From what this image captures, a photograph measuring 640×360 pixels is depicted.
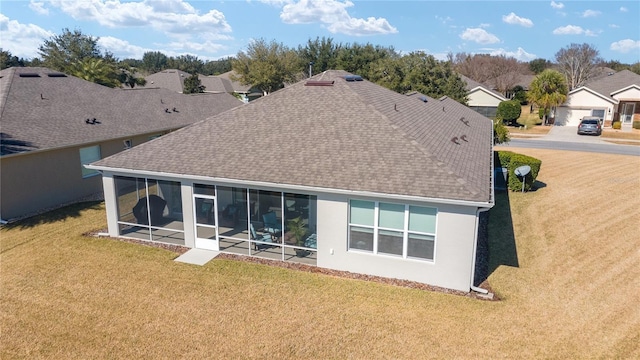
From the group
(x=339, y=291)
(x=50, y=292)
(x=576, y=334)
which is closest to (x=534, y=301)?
(x=576, y=334)

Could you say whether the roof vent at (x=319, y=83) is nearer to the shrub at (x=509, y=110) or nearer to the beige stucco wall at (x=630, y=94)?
the shrub at (x=509, y=110)

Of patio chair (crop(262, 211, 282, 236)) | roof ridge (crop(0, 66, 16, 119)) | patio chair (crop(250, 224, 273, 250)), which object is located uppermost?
roof ridge (crop(0, 66, 16, 119))

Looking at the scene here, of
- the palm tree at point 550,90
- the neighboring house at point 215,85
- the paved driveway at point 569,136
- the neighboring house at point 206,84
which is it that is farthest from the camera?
the neighboring house at point 215,85

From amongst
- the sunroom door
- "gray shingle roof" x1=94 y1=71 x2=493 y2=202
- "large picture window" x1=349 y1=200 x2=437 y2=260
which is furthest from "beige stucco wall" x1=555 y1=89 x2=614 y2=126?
the sunroom door

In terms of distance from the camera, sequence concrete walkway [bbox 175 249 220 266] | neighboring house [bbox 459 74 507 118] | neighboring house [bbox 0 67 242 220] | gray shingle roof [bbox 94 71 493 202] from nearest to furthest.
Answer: gray shingle roof [bbox 94 71 493 202] → concrete walkway [bbox 175 249 220 266] → neighboring house [bbox 0 67 242 220] → neighboring house [bbox 459 74 507 118]

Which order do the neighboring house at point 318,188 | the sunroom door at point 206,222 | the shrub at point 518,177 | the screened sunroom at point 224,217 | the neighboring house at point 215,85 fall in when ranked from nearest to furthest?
1. the neighboring house at point 318,188
2. the screened sunroom at point 224,217
3. the sunroom door at point 206,222
4. the shrub at point 518,177
5. the neighboring house at point 215,85

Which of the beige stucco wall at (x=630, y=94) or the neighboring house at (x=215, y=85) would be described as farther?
the neighboring house at (x=215, y=85)

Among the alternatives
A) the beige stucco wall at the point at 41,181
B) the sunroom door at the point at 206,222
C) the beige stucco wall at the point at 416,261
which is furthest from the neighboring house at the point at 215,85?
the beige stucco wall at the point at 416,261

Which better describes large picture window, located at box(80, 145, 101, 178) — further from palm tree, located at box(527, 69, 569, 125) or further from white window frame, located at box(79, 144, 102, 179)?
palm tree, located at box(527, 69, 569, 125)
